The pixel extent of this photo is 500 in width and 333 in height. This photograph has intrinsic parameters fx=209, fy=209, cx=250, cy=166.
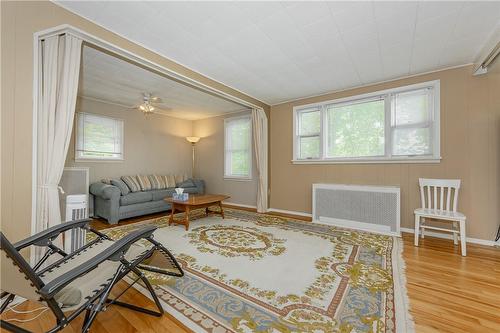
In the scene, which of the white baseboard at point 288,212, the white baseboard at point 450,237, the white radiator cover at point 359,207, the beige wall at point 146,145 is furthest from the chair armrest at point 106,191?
the white baseboard at point 450,237

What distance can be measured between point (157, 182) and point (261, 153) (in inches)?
105

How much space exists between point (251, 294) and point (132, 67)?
11.7 ft

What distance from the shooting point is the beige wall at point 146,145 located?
482 centimetres

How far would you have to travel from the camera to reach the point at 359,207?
3.67 m

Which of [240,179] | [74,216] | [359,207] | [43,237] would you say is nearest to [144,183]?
[240,179]

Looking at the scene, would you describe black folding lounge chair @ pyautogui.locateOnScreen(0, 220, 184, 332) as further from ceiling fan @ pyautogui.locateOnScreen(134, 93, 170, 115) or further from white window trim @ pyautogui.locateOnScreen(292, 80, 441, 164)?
white window trim @ pyautogui.locateOnScreen(292, 80, 441, 164)

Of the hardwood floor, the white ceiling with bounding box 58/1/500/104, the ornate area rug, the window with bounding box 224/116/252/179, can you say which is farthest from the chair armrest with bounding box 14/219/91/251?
the window with bounding box 224/116/252/179

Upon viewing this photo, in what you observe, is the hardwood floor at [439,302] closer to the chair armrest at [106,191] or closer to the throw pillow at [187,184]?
the chair armrest at [106,191]

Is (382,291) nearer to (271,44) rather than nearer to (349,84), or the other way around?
(271,44)

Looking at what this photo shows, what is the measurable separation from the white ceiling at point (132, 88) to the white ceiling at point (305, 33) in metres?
0.91

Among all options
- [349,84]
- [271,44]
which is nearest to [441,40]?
[349,84]

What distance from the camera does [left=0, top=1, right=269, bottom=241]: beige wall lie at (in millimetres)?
1620

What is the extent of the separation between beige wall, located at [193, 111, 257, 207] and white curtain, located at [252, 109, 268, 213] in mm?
549

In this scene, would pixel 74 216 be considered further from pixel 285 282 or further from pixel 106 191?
pixel 285 282
